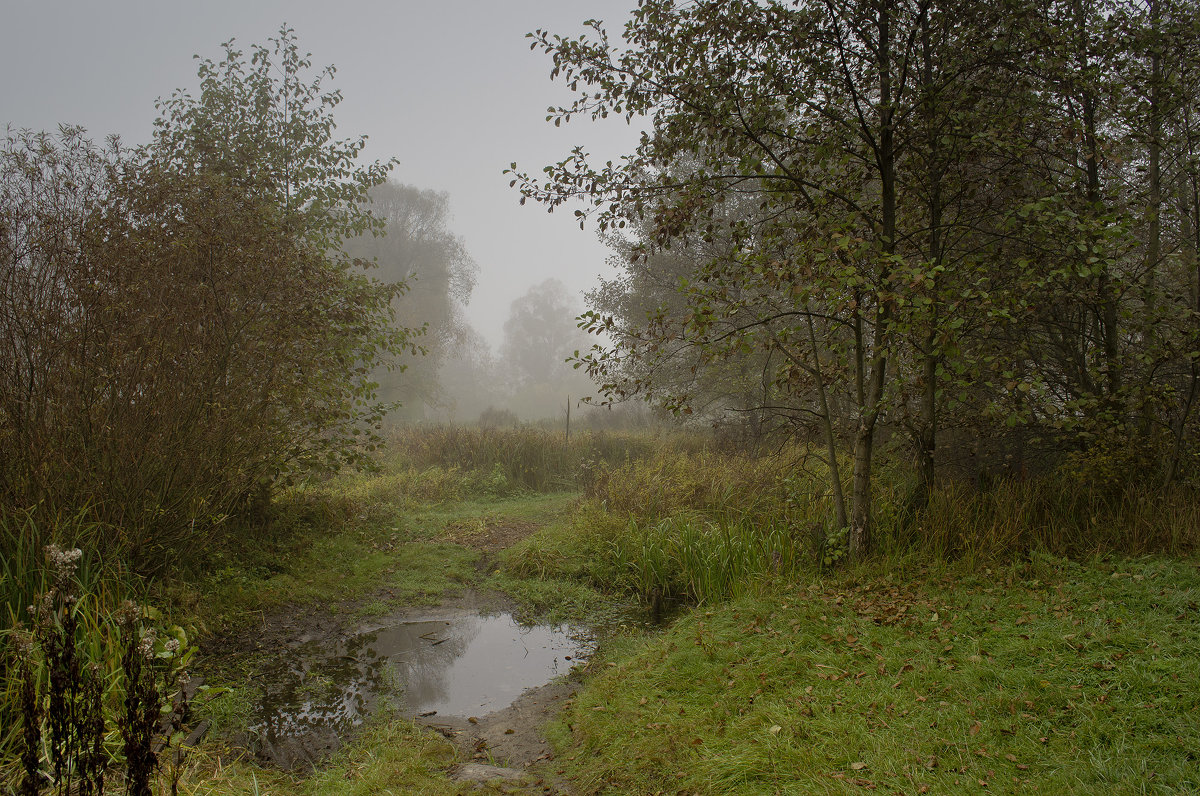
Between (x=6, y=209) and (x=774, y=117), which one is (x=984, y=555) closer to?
(x=774, y=117)

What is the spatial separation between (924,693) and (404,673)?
13.0 feet

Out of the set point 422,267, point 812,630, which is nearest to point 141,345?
point 812,630

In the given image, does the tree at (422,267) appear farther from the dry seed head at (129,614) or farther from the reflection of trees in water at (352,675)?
the dry seed head at (129,614)

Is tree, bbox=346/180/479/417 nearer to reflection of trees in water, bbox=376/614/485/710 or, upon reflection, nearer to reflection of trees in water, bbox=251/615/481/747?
reflection of trees in water, bbox=376/614/485/710

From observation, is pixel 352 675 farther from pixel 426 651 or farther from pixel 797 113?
pixel 797 113

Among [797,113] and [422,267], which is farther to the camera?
[422,267]

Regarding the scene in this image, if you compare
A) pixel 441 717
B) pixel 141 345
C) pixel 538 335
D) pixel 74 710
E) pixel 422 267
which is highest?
pixel 422 267

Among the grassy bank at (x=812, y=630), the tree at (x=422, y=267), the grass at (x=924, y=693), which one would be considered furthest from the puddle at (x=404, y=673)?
the tree at (x=422, y=267)

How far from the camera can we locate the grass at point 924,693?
276cm

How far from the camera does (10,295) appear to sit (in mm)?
4570

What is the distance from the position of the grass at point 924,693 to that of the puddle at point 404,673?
41.1 inches

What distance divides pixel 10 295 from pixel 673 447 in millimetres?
11243

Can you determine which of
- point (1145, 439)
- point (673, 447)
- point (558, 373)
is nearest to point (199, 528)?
point (1145, 439)

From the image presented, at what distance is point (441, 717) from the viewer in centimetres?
472
